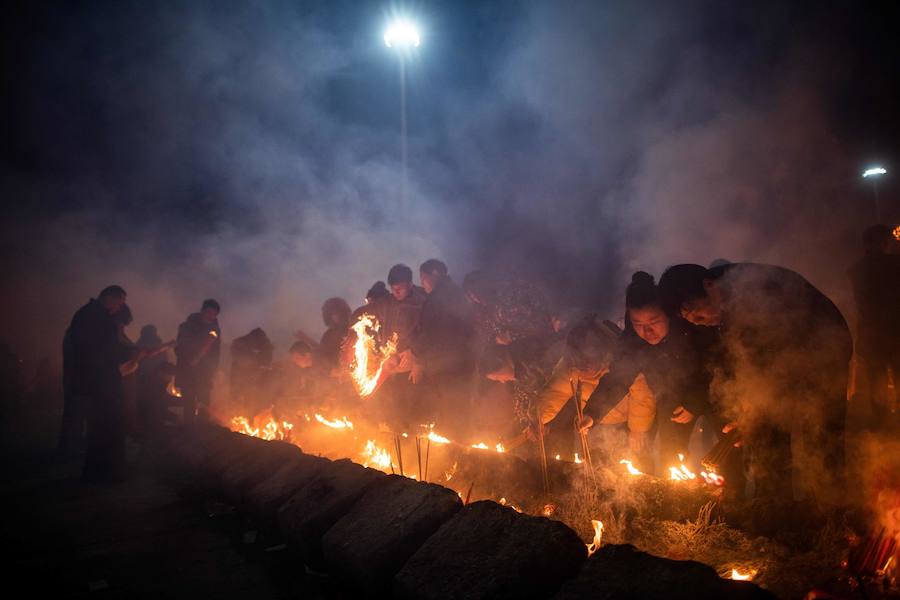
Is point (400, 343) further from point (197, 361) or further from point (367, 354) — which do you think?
point (197, 361)

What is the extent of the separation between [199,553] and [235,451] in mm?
1720

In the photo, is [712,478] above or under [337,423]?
under

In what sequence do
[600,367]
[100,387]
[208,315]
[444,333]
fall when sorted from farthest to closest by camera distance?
1. [208,315]
2. [444,333]
3. [100,387]
4. [600,367]

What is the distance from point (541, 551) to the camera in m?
2.11

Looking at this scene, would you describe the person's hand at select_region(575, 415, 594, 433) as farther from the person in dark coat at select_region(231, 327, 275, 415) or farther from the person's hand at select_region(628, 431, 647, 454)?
the person in dark coat at select_region(231, 327, 275, 415)

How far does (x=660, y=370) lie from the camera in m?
4.25

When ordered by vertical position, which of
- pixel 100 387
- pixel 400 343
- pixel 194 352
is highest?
pixel 194 352

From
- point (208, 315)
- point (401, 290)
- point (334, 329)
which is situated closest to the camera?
point (401, 290)

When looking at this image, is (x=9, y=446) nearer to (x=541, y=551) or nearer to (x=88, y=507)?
(x=88, y=507)

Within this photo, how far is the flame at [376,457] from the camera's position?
18.2ft

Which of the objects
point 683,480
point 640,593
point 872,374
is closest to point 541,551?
point 640,593

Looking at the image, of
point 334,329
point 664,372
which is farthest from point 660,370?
point 334,329

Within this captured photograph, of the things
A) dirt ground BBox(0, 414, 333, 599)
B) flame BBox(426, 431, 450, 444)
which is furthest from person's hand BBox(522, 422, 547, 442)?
dirt ground BBox(0, 414, 333, 599)

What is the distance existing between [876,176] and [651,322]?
6.39 m
